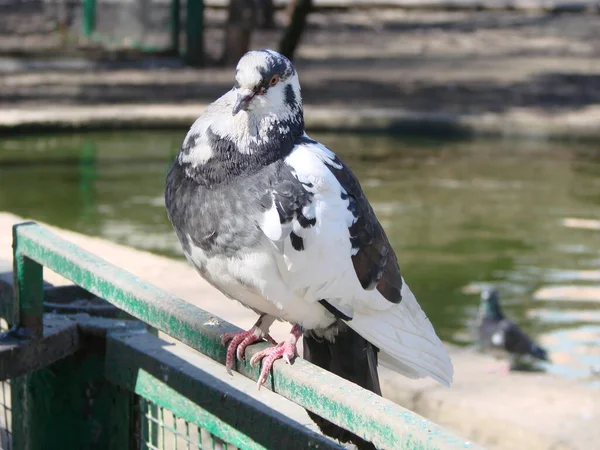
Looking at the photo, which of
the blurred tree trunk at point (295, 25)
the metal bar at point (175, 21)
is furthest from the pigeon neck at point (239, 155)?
the metal bar at point (175, 21)

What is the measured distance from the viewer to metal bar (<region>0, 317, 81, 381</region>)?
2781mm

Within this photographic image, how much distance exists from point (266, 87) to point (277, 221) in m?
0.33

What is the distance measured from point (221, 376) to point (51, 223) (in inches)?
185

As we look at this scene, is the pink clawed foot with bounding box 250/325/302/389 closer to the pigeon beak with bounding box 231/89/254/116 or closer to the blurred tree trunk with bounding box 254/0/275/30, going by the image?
the pigeon beak with bounding box 231/89/254/116

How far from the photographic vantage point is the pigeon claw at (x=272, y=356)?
7.45 feet

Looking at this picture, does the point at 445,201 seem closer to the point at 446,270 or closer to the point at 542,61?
the point at 446,270

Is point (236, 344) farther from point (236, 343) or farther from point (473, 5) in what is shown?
point (473, 5)

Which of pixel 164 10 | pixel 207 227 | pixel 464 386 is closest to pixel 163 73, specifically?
pixel 164 10

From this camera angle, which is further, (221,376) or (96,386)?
(221,376)

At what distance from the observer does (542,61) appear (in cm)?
1586

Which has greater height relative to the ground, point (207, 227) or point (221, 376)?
point (207, 227)

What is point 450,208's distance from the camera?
8320 millimetres

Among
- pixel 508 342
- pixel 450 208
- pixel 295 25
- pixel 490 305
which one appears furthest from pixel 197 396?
pixel 295 25

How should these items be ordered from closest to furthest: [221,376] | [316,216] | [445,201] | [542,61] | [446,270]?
[316,216], [221,376], [446,270], [445,201], [542,61]
